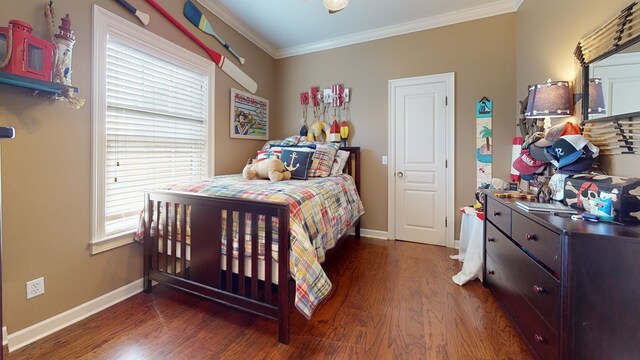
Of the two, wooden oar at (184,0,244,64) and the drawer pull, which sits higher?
wooden oar at (184,0,244,64)

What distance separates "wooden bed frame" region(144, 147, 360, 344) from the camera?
4.94 feet

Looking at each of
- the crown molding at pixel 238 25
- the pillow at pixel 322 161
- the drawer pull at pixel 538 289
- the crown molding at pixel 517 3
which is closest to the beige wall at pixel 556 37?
the crown molding at pixel 517 3

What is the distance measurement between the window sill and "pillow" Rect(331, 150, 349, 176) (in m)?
2.02

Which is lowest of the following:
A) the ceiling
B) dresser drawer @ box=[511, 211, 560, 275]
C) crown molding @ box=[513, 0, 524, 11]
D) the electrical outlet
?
the electrical outlet

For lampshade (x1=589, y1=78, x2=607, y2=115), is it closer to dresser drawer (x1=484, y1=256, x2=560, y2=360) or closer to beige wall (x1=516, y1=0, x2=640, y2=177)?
beige wall (x1=516, y1=0, x2=640, y2=177)

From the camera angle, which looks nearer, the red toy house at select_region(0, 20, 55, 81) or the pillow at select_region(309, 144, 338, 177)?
the red toy house at select_region(0, 20, 55, 81)

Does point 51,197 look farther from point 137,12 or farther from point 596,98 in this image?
point 596,98

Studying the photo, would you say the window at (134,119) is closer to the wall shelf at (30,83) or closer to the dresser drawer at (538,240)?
the wall shelf at (30,83)

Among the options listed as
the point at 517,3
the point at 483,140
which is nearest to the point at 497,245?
the point at 483,140

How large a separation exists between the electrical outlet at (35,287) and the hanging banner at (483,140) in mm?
3796

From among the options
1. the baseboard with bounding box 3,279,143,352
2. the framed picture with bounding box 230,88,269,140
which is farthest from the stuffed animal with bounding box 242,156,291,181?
the baseboard with bounding box 3,279,143,352

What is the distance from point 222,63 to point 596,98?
127 inches

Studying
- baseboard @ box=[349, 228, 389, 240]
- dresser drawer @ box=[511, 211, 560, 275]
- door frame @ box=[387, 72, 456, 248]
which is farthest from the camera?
baseboard @ box=[349, 228, 389, 240]

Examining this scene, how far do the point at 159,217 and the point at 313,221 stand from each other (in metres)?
1.19
